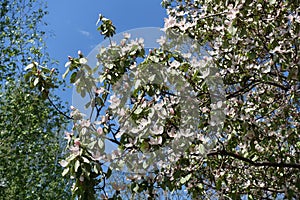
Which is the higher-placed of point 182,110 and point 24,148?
point 24,148

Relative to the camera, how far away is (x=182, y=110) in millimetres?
2137

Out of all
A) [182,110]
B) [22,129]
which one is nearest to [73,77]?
[182,110]

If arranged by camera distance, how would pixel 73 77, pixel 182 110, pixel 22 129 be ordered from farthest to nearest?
pixel 22 129 < pixel 182 110 < pixel 73 77

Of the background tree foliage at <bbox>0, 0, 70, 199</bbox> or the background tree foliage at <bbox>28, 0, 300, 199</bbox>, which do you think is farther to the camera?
the background tree foliage at <bbox>0, 0, 70, 199</bbox>

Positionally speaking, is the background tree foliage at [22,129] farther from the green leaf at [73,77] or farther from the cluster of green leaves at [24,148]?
the green leaf at [73,77]

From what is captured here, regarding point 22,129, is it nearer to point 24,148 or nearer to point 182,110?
point 24,148

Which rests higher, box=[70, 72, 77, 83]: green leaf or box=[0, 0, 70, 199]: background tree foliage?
box=[0, 0, 70, 199]: background tree foliage

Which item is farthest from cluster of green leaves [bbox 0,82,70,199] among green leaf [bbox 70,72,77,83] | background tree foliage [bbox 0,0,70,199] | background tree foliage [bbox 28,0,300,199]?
green leaf [bbox 70,72,77,83]

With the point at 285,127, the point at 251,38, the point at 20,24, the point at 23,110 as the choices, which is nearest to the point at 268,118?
the point at 285,127

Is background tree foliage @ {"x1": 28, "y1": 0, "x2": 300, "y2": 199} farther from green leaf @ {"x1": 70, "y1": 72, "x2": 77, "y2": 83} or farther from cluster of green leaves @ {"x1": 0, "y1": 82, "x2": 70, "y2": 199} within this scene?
cluster of green leaves @ {"x1": 0, "y1": 82, "x2": 70, "y2": 199}

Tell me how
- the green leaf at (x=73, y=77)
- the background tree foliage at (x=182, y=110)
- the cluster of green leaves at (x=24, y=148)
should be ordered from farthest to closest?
the cluster of green leaves at (x=24, y=148), the green leaf at (x=73, y=77), the background tree foliage at (x=182, y=110)

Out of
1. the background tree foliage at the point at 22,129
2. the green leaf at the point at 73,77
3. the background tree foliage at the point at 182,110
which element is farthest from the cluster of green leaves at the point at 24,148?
the green leaf at the point at 73,77

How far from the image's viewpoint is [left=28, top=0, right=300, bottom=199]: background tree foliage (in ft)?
5.90

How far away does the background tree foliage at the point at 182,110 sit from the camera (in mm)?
1798
